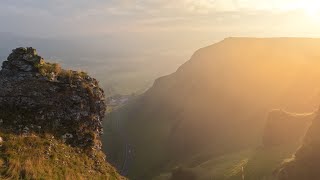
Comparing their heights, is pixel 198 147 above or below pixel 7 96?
below

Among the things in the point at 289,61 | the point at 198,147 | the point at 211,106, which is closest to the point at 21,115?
the point at 198,147

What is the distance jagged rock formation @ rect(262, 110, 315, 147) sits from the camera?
101844mm

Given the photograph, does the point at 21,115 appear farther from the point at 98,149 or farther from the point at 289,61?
the point at 289,61

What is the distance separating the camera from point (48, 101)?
40125 millimetres

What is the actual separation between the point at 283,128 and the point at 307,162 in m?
38.6

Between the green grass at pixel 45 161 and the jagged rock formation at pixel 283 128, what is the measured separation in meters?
74.1

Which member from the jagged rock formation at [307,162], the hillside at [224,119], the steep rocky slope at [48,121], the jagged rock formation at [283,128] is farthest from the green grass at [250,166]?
the steep rocky slope at [48,121]

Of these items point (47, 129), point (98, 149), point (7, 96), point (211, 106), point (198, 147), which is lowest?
point (198, 147)

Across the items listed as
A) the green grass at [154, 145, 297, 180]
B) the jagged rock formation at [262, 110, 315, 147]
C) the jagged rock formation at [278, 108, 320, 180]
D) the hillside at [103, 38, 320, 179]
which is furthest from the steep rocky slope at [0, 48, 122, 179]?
the hillside at [103, 38, 320, 179]

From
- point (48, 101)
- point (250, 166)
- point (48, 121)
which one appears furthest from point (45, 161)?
point (250, 166)

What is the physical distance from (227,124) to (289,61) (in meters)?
52.2

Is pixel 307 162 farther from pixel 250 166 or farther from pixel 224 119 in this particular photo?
pixel 224 119

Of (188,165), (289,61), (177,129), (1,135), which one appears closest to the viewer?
(1,135)

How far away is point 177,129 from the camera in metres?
184
